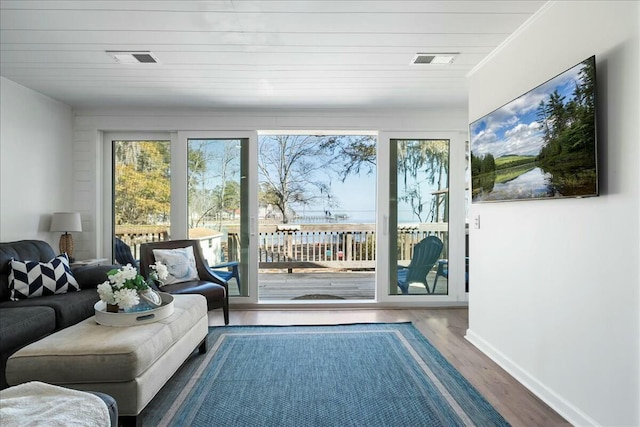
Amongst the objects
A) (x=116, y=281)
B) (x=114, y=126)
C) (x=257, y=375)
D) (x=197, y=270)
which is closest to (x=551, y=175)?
(x=257, y=375)

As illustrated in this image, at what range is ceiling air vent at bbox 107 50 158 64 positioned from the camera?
284 centimetres

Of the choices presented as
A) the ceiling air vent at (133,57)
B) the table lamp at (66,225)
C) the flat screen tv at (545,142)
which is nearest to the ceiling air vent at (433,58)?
the flat screen tv at (545,142)

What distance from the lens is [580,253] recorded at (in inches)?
76.9

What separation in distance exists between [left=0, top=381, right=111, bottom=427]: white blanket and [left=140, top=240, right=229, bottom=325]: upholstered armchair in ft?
6.94

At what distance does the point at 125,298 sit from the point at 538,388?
103 inches

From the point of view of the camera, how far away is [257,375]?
2.59m

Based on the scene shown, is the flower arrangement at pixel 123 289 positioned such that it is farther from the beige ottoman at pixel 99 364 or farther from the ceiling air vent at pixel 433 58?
the ceiling air vent at pixel 433 58

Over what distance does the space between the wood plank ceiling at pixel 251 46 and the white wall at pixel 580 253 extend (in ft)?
1.30

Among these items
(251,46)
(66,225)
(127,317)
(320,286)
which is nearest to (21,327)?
(127,317)

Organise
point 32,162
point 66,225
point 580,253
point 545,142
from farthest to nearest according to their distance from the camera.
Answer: point 66,225 < point 32,162 < point 545,142 < point 580,253

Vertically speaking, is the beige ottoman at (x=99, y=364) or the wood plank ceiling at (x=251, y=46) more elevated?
the wood plank ceiling at (x=251, y=46)

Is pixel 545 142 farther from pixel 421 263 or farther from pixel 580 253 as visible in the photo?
pixel 421 263

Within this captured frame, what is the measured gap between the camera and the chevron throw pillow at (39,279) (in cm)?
288

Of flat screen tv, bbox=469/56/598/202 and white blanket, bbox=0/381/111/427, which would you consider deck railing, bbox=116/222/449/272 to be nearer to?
flat screen tv, bbox=469/56/598/202
